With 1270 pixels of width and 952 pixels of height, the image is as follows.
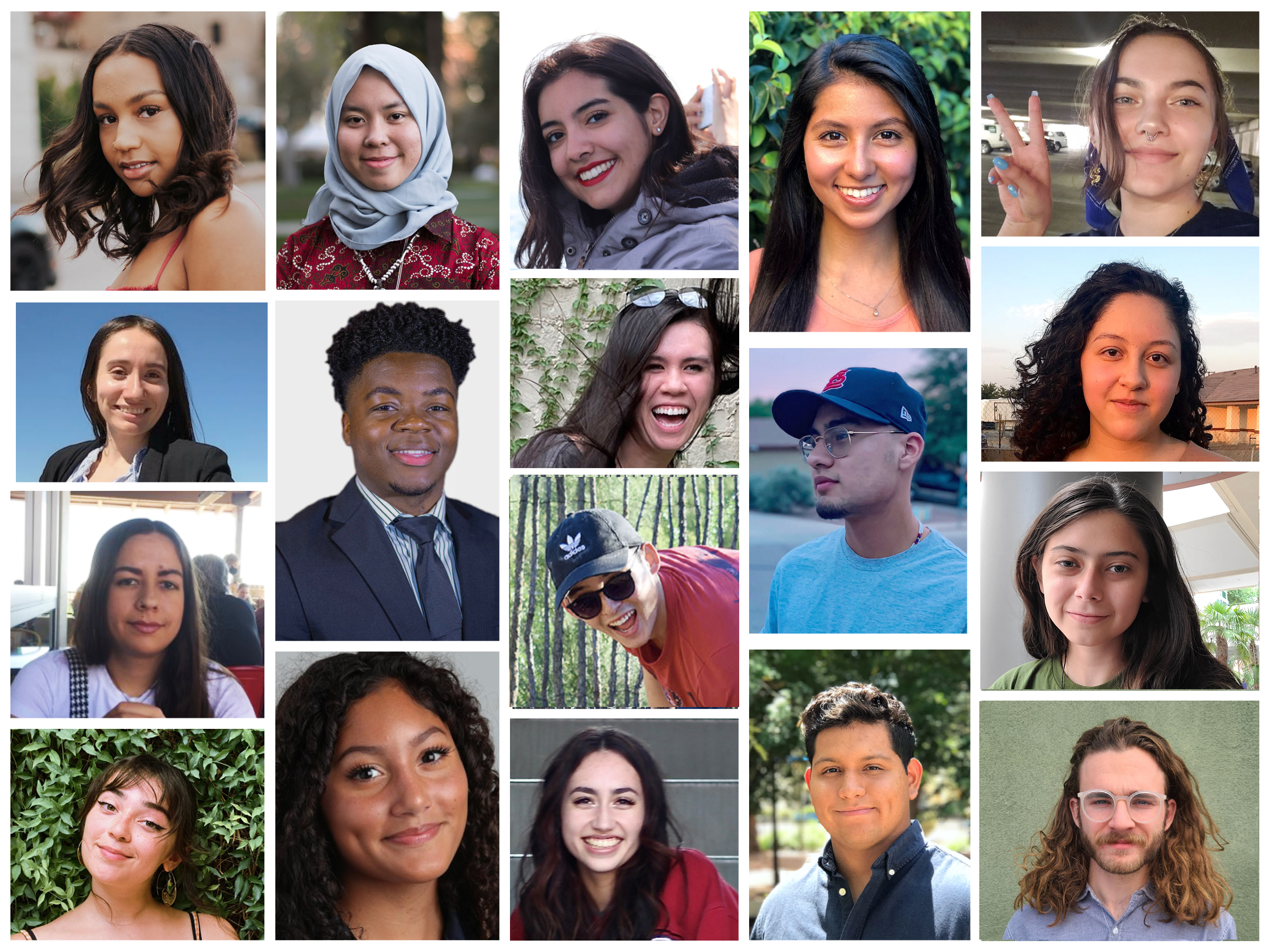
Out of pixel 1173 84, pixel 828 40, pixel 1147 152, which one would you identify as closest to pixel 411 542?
pixel 828 40

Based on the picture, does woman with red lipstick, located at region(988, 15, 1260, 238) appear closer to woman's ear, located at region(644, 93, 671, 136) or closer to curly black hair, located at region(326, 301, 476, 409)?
woman's ear, located at region(644, 93, 671, 136)

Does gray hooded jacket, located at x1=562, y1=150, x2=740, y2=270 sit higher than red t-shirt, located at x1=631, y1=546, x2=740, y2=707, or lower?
higher

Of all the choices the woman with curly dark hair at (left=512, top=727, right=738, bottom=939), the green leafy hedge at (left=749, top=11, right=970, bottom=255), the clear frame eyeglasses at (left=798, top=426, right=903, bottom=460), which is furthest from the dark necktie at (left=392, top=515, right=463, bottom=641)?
the green leafy hedge at (left=749, top=11, right=970, bottom=255)

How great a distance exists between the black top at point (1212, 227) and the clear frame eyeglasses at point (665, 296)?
1.04m

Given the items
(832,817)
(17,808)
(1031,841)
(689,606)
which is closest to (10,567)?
(17,808)

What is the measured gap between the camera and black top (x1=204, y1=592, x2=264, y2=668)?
3344 millimetres

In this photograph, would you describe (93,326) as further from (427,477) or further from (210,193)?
(427,477)

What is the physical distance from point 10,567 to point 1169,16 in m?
3.64

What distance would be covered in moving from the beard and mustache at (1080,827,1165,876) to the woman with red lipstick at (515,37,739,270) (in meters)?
1.92

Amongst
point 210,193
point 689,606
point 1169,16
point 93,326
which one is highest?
point 1169,16

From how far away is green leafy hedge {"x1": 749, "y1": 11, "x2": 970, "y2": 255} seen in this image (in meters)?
3.37

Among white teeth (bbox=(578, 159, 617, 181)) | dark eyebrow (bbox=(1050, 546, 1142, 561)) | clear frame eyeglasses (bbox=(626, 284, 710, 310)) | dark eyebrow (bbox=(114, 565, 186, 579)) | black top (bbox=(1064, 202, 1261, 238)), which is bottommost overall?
dark eyebrow (bbox=(114, 565, 186, 579))

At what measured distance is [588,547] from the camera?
10.9 feet

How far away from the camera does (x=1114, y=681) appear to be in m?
3.35
